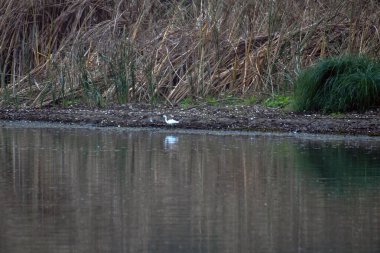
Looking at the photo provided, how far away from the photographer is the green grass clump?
678 inches

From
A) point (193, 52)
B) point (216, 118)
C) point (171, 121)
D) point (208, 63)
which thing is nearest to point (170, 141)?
point (171, 121)

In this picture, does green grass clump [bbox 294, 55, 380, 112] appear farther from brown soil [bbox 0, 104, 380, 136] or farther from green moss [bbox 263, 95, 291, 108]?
green moss [bbox 263, 95, 291, 108]

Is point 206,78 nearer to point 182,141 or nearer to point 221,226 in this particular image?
point 182,141

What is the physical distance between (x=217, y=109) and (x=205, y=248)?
407 inches

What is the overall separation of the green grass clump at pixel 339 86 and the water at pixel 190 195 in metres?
2.24

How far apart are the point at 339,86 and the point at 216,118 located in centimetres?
198

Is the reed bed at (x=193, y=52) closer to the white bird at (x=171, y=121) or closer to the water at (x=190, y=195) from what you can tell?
the white bird at (x=171, y=121)

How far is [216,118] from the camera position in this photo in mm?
17219

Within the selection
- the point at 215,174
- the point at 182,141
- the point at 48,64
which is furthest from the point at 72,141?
the point at 48,64

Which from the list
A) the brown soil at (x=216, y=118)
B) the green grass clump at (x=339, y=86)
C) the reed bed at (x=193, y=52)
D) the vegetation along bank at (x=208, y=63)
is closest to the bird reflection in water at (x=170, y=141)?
the brown soil at (x=216, y=118)

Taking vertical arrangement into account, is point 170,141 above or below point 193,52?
below

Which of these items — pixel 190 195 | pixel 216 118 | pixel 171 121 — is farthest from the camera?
pixel 216 118

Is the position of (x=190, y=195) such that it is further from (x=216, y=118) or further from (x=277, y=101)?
(x=277, y=101)

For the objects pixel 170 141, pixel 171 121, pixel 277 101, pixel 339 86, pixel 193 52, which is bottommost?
pixel 170 141
